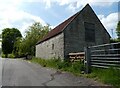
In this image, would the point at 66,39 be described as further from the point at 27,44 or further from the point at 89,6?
the point at 27,44

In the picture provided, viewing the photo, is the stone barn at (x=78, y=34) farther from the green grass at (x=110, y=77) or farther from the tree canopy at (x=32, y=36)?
the tree canopy at (x=32, y=36)

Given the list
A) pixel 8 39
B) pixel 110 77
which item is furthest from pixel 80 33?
pixel 8 39

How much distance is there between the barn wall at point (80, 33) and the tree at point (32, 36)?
33574mm

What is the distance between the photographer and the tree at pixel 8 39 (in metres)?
90.3

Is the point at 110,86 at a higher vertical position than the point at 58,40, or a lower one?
lower

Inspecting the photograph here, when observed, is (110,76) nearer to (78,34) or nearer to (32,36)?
(78,34)

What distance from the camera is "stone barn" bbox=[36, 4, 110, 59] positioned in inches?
976

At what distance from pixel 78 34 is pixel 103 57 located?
13.0 meters

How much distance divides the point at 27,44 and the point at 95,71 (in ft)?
165

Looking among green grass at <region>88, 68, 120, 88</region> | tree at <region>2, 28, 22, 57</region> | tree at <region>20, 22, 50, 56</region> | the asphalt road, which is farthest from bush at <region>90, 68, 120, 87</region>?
tree at <region>2, 28, 22, 57</region>

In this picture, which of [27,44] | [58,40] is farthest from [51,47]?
[27,44]

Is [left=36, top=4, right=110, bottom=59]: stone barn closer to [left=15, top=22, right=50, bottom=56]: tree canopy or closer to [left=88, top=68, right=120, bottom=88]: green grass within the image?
[left=88, top=68, right=120, bottom=88]: green grass

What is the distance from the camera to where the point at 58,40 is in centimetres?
2611

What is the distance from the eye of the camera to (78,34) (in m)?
26.0
